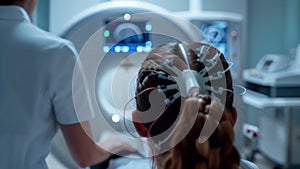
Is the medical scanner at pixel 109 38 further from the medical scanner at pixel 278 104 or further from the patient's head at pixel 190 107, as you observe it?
the medical scanner at pixel 278 104

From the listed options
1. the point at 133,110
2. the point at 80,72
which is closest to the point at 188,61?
the point at 133,110

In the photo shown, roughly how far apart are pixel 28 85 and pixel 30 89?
0.04 ft

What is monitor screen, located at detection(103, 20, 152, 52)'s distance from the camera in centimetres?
153

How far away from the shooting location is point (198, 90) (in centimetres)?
71

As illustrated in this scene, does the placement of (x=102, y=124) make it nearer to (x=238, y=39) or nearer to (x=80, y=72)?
(x=80, y=72)

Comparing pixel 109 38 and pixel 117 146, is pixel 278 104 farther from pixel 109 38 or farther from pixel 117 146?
pixel 117 146

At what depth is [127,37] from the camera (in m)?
1.54

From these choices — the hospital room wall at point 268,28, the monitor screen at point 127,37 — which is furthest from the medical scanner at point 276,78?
the monitor screen at point 127,37

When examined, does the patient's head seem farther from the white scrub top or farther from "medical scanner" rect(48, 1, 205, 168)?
"medical scanner" rect(48, 1, 205, 168)

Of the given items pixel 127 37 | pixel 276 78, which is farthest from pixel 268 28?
pixel 127 37

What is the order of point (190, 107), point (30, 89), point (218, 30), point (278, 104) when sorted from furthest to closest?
1. point (278, 104)
2. point (218, 30)
3. point (30, 89)
4. point (190, 107)

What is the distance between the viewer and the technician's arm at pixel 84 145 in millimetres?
1135

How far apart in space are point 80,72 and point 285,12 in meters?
3.29

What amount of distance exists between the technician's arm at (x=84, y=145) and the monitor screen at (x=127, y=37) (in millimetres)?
449
